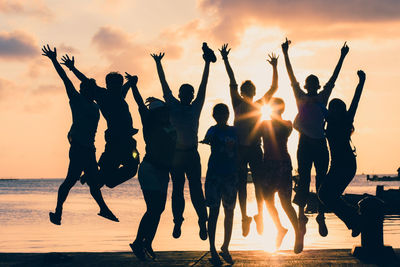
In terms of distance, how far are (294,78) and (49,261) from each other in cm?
519

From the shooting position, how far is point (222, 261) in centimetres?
977

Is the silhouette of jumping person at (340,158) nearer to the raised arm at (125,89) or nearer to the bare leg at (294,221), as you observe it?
the bare leg at (294,221)

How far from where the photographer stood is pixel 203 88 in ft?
33.8

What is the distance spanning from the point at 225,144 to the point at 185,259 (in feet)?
7.12

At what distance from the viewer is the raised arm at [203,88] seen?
1020 cm

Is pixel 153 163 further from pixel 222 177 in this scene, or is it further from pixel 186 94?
pixel 186 94

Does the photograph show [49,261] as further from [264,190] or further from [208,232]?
[264,190]

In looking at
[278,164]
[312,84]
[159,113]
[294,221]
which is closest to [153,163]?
[159,113]

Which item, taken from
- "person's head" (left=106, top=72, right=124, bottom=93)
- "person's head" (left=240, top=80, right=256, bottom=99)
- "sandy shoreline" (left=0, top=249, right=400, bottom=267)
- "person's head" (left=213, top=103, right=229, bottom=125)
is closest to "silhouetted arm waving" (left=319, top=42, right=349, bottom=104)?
"person's head" (left=240, top=80, right=256, bottom=99)

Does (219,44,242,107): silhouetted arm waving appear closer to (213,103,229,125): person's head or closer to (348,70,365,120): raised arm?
(213,103,229,125): person's head

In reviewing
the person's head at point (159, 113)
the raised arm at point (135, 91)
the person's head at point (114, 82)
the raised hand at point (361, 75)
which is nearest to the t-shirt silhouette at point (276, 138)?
the raised hand at point (361, 75)

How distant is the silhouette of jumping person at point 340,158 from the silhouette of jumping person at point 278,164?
58 centimetres

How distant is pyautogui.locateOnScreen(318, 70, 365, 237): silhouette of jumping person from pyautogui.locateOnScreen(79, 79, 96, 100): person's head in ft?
13.1

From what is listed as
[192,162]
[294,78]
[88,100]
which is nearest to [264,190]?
[192,162]
